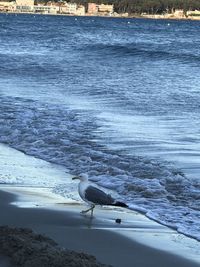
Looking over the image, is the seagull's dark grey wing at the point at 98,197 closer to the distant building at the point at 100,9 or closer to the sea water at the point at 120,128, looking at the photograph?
the sea water at the point at 120,128

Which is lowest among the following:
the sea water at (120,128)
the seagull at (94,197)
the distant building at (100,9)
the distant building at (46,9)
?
the distant building at (46,9)

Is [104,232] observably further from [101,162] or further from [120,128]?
[120,128]

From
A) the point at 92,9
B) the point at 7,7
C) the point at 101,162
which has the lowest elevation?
the point at 7,7

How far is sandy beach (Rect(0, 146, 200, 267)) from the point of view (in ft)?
19.5

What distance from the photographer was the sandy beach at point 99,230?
5949 mm

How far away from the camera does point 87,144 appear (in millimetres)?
11922

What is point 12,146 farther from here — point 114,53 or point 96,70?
point 114,53

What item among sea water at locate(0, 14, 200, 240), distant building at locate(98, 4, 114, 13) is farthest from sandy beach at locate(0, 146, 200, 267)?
distant building at locate(98, 4, 114, 13)

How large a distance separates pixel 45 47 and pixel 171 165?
38235 mm

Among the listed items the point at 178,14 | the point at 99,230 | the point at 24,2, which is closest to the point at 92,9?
the point at 24,2

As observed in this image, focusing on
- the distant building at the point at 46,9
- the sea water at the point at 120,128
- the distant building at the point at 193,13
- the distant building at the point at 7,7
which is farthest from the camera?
the distant building at the point at 7,7

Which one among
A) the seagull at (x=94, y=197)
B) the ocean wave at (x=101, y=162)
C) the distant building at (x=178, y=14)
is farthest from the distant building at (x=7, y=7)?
the seagull at (x=94, y=197)

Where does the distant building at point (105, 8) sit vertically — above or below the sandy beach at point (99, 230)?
below

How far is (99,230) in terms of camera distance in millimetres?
6711
